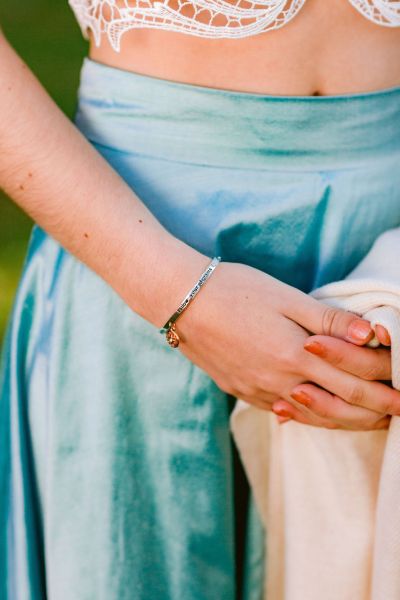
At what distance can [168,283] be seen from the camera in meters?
0.93

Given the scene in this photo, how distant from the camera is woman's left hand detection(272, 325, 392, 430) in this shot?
0.89 m

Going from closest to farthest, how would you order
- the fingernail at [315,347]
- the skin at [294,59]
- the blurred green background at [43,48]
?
the fingernail at [315,347], the skin at [294,59], the blurred green background at [43,48]

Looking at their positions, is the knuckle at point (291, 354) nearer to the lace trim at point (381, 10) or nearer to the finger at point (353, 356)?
the finger at point (353, 356)

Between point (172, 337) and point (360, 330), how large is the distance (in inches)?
9.5

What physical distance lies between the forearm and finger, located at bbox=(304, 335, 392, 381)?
0.18 m

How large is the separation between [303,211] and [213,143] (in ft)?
0.52

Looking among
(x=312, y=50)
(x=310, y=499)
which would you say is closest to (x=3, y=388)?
(x=310, y=499)

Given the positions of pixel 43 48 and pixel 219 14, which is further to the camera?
pixel 43 48

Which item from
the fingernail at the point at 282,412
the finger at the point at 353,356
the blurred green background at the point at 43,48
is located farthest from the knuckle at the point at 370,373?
the blurred green background at the point at 43,48

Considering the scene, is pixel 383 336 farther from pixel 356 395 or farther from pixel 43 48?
pixel 43 48

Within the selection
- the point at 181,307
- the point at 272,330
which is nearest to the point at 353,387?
the point at 272,330

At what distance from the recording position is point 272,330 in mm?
909

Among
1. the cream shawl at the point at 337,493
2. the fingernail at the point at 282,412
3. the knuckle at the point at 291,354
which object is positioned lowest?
the cream shawl at the point at 337,493

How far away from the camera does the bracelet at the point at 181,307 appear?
927 mm
